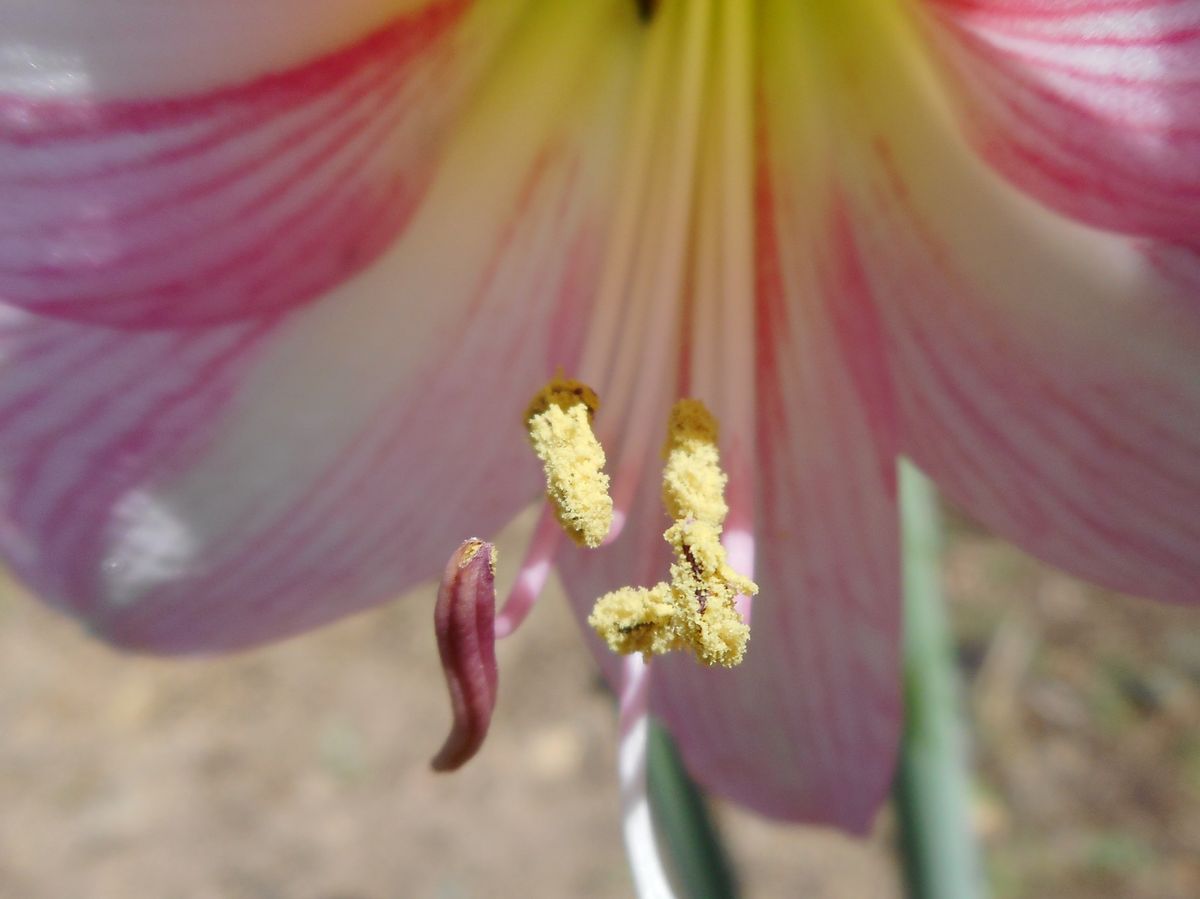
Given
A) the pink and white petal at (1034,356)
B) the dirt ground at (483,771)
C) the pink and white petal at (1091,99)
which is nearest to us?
the pink and white petal at (1091,99)

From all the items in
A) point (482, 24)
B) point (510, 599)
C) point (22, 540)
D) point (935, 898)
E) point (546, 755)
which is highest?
point (546, 755)

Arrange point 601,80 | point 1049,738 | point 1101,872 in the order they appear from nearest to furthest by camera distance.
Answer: point 601,80
point 1101,872
point 1049,738

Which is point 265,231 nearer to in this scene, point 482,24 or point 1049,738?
point 482,24

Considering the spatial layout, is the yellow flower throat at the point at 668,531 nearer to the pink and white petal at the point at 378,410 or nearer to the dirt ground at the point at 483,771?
the pink and white petal at the point at 378,410

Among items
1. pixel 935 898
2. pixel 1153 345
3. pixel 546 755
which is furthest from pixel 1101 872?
pixel 1153 345

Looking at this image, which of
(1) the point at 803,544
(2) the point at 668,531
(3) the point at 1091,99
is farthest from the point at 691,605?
(3) the point at 1091,99

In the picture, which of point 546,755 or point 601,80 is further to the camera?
point 546,755

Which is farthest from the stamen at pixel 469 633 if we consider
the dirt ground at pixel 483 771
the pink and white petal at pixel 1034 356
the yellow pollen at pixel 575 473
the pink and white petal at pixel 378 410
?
the dirt ground at pixel 483 771
